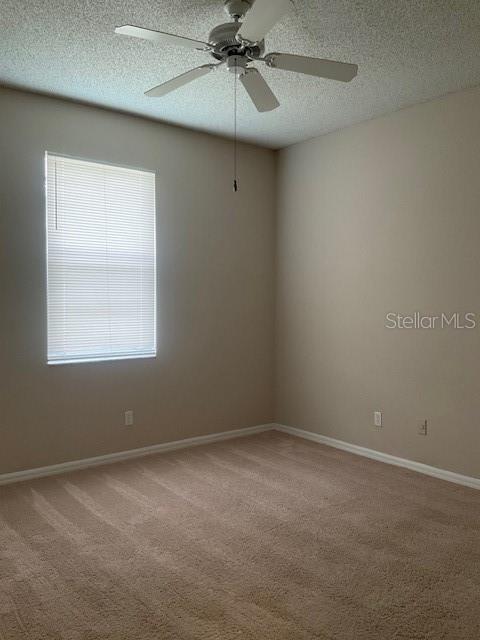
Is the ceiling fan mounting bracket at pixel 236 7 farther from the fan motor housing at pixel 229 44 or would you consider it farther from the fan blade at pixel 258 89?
the fan blade at pixel 258 89

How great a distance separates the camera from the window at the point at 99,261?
13.3 feet

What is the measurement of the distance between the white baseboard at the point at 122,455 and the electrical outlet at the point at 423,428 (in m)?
1.66

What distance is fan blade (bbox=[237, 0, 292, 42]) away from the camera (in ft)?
6.79

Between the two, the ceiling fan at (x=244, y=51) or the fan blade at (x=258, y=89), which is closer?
the ceiling fan at (x=244, y=51)

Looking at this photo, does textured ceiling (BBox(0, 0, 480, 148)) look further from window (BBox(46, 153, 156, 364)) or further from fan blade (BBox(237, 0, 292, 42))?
window (BBox(46, 153, 156, 364))

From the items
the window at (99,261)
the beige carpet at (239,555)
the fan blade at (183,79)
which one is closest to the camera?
the beige carpet at (239,555)

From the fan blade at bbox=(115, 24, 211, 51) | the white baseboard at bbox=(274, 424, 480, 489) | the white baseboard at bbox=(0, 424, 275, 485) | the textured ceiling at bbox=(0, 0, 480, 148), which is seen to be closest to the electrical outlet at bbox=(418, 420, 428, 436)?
the white baseboard at bbox=(274, 424, 480, 489)

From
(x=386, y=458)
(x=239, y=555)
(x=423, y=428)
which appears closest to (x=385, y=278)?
(x=423, y=428)

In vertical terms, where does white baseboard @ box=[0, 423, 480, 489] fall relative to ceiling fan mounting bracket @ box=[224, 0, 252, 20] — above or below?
below

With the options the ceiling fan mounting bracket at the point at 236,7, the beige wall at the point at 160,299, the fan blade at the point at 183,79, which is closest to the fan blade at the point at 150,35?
the fan blade at the point at 183,79

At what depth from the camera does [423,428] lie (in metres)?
4.12

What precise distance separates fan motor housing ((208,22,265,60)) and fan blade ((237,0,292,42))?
0.17 m

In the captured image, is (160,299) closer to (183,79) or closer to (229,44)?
(183,79)

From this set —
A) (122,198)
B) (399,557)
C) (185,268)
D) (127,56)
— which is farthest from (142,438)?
(127,56)
